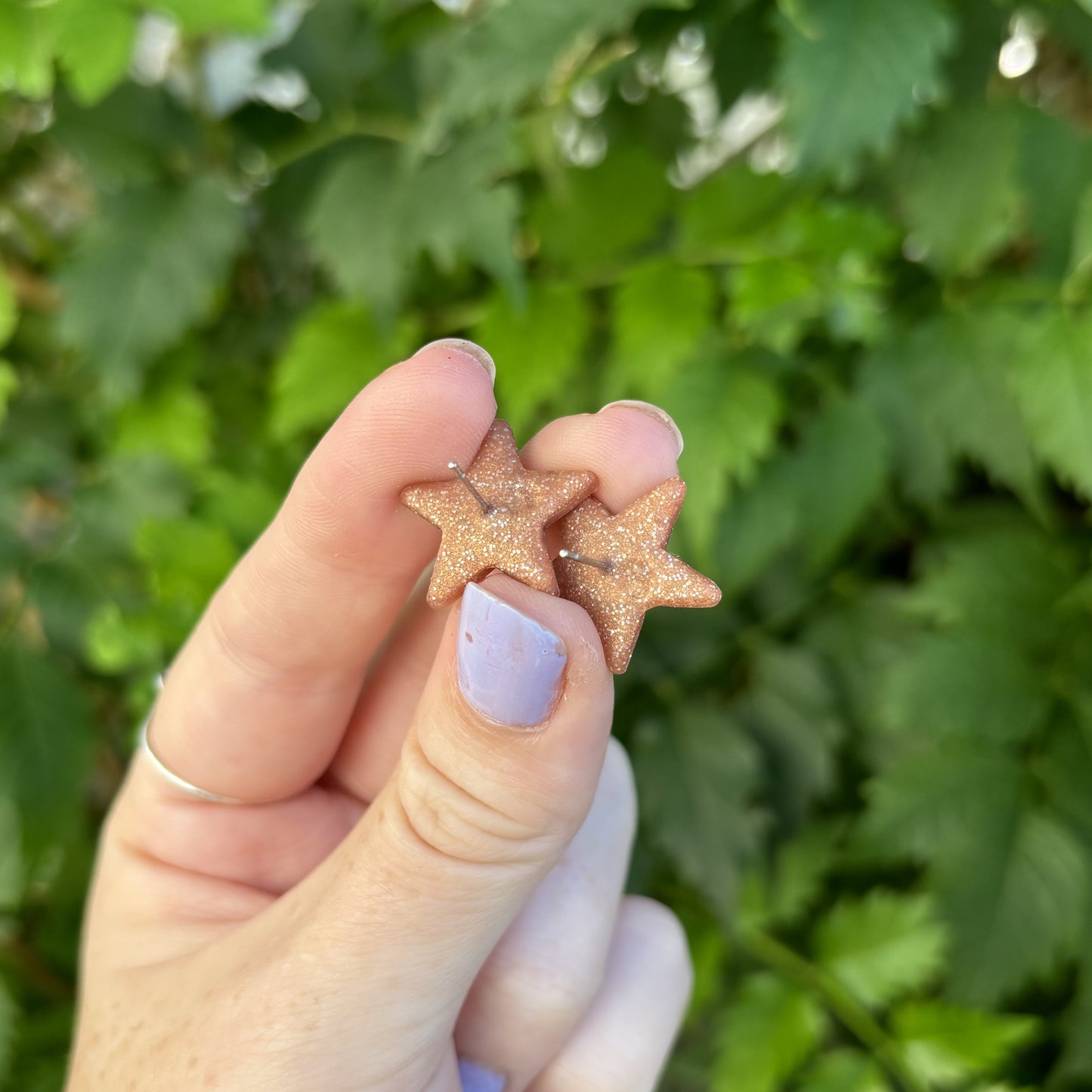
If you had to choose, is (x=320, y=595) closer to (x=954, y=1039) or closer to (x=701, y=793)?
(x=701, y=793)

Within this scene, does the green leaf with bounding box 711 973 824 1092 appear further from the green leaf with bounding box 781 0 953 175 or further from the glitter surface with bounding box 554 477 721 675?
the green leaf with bounding box 781 0 953 175

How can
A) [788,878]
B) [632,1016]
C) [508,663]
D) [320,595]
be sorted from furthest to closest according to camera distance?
[788,878], [632,1016], [320,595], [508,663]

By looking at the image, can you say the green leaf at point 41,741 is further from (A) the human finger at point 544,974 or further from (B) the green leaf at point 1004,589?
(B) the green leaf at point 1004,589

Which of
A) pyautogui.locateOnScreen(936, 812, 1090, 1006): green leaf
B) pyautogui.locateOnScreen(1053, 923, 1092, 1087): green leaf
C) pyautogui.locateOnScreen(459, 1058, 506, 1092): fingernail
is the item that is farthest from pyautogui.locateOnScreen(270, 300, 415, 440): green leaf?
pyautogui.locateOnScreen(1053, 923, 1092, 1087): green leaf

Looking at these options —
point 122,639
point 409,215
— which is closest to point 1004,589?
point 409,215

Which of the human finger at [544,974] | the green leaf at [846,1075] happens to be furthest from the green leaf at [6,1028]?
the green leaf at [846,1075]

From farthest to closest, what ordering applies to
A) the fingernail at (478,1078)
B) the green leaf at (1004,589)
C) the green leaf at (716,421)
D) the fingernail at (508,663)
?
1. the green leaf at (1004,589)
2. the green leaf at (716,421)
3. the fingernail at (478,1078)
4. the fingernail at (508,663)

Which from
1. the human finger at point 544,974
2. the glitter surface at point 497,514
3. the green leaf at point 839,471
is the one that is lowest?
the human finger at point 544,974
